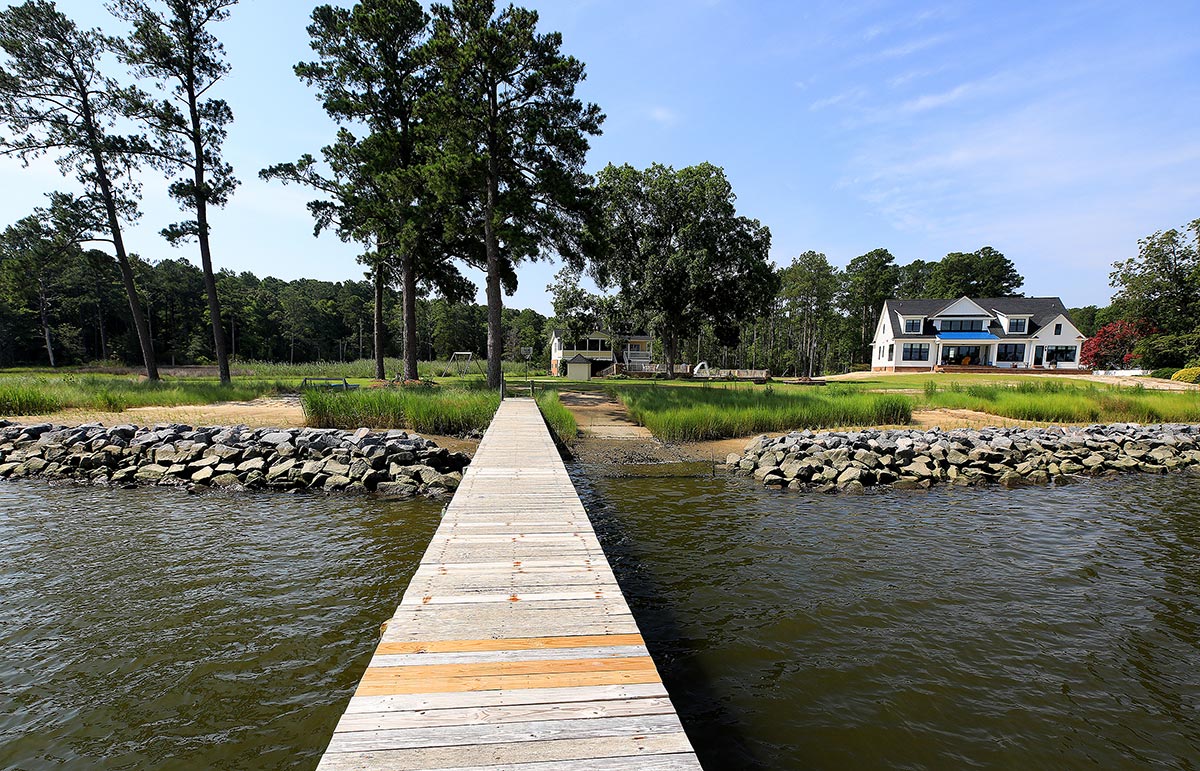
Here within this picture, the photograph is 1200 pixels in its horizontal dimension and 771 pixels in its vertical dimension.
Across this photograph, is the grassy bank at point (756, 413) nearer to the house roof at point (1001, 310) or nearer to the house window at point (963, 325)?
the house roof at point (1001, 310)

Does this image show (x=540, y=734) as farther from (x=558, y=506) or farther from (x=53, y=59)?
(x=53, y=59)

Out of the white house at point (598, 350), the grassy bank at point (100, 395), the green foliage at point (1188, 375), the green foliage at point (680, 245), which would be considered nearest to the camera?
the grassy bank at point (100, 395)

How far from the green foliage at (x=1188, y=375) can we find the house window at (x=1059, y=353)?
22.2 metres

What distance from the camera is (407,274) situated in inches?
1009

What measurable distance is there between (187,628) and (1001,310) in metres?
68.0

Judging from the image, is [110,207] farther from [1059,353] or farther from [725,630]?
[1059,353]

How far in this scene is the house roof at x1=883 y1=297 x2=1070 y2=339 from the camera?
5194cm

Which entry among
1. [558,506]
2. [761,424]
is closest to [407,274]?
[761,424]

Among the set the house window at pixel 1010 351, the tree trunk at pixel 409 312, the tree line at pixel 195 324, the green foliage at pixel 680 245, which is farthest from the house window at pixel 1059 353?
the tree trunk at pixel 409 312

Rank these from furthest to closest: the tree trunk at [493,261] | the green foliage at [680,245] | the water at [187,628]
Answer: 1. the green foliage at [680,245]
2. the tree trunk at [493,261]
3. the water at [187,628]

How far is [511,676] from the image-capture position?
9.16 ft

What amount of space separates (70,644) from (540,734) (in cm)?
530

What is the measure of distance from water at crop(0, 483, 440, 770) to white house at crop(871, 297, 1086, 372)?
2223 inches

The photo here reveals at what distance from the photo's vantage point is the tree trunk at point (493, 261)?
826 inches
